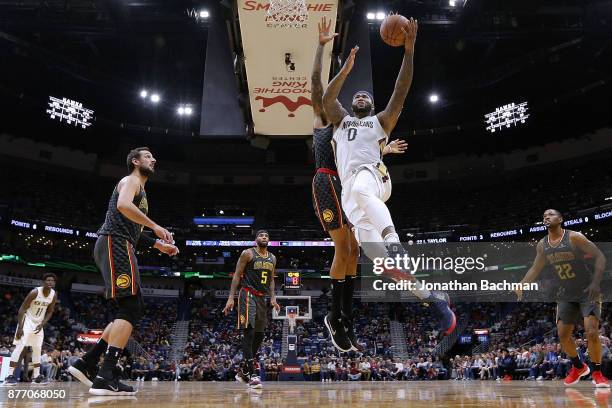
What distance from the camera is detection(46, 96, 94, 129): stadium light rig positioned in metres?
24.8

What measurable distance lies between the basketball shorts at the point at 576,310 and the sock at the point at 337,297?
3346 mm

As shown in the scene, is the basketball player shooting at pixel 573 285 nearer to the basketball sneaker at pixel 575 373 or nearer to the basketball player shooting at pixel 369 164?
the basketball sneaker at pixel 575 373

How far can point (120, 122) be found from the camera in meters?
29.9

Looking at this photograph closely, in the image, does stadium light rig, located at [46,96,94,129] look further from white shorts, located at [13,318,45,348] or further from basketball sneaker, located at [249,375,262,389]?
basketball sneaker, located at [249,375,262,389]

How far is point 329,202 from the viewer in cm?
475

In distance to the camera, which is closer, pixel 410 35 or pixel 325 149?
pixel 410 35

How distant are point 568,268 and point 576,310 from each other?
53 cm

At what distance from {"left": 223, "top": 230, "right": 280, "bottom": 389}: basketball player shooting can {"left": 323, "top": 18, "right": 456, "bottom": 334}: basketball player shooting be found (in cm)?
300

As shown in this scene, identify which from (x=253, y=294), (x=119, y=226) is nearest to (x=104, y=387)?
(x=119, y=226)

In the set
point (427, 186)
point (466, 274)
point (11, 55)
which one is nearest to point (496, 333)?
point (466, 274)

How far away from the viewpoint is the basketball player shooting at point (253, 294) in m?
7.45

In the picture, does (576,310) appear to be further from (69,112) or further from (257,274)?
(69,112)

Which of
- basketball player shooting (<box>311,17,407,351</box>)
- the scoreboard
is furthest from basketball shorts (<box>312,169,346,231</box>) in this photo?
the scoreboard

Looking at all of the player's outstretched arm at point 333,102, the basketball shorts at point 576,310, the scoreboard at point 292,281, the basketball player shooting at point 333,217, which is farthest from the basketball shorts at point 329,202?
the scoreboard at point 292,281
